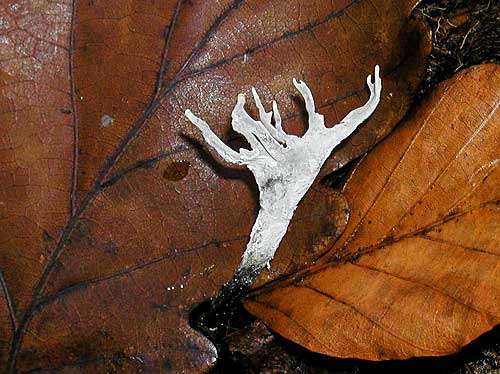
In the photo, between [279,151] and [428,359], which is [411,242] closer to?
[428,359]

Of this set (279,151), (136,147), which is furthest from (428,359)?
(136,147)

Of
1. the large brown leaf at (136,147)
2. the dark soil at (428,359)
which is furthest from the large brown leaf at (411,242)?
the large brown leaf at (136,147)

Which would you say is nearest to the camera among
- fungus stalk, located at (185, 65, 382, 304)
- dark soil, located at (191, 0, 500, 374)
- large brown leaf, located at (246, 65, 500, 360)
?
fungus stalk, located at (185, 65, 382, 304)

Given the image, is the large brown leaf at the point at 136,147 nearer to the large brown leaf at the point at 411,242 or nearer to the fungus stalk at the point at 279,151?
the fungus stalk at the point at 279,151

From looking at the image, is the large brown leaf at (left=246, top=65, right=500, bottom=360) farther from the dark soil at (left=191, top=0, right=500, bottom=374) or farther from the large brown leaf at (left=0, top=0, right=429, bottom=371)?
the large brown leaf at (left=0, top=0, right=429, bottom=371)

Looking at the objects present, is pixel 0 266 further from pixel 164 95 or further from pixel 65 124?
pixel 164 95

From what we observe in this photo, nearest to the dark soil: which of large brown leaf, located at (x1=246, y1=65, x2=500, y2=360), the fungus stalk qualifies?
large brown leaf, located at (x1=246, y1=65, x2=500, y2=360)
